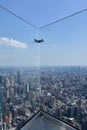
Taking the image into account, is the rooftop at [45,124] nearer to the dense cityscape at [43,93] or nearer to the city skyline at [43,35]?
the dense cityscape at [43,93]

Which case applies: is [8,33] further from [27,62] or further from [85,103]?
[85,103]

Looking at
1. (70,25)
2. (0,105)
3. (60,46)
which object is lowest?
(0,105)

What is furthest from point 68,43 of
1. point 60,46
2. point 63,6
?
point 63,6

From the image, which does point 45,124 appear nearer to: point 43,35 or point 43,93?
point 43,93

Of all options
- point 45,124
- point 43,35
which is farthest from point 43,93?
point 43,35

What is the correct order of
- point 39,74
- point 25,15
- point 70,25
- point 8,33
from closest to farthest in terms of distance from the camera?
point 8,33 → point 70,25 → point 25,15 → point 39,74

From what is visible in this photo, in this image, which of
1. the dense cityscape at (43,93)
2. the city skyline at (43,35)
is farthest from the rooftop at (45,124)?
the city skyline at (43,35)

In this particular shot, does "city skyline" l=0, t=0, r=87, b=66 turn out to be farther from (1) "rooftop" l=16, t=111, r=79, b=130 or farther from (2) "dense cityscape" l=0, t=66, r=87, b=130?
(1) "rooftop" l=16, t=111, r=79, b=130
